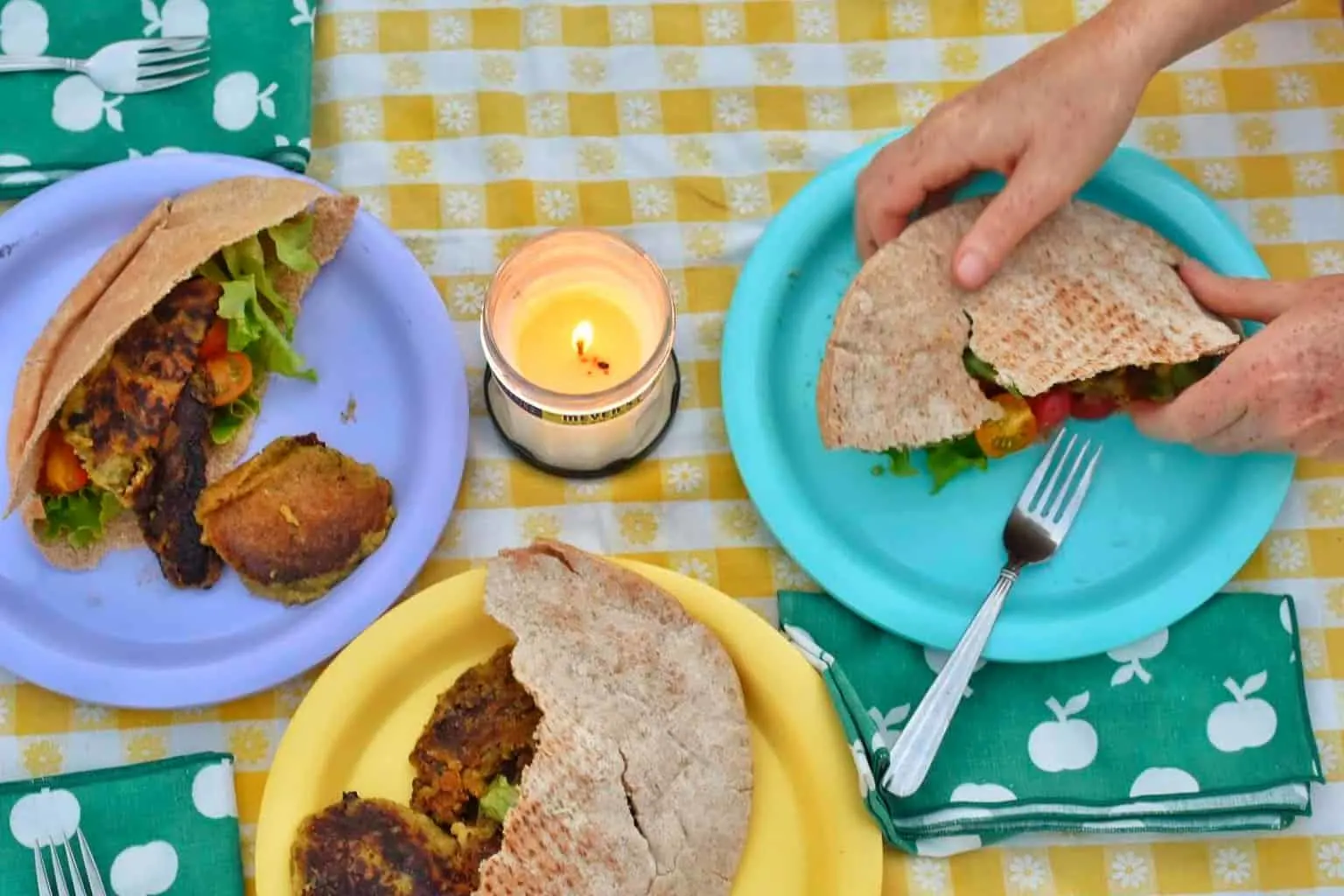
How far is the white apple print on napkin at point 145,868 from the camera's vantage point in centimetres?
235

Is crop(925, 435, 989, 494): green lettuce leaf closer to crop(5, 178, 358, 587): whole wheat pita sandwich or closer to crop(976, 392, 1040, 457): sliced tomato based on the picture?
crop(976, 392, 1040, 457): sliced tomato

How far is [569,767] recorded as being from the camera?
216cm

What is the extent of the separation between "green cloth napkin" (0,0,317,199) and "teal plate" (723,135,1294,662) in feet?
3.21

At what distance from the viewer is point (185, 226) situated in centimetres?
237

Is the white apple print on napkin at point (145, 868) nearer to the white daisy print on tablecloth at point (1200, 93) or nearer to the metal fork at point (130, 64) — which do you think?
the metal fork at point (130, 64)

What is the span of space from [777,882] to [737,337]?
3.25 feet

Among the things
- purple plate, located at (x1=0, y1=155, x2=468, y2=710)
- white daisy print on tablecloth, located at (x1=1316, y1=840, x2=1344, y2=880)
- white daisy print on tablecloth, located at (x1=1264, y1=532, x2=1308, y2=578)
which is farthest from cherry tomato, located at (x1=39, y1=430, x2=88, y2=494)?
white daisy print on tablecloth, located at (x1=1316, y1=840, x2=1344, y2=880)

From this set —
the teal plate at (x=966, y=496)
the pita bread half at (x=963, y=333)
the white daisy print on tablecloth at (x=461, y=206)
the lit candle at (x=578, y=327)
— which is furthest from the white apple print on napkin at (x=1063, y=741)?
the white daisy print on tablecloth at (x=461, y=206)

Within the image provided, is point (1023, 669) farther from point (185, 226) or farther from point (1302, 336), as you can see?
point (185, 226)

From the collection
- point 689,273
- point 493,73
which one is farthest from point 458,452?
point 493,73

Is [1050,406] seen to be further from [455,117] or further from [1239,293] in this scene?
[455,117]

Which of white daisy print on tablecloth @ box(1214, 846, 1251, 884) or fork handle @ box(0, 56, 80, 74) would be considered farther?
fork handle @ box(0, 56, 80, 74)

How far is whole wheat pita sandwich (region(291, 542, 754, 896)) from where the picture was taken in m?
2.15

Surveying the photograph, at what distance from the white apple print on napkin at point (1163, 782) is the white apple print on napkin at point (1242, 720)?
0.28ft
